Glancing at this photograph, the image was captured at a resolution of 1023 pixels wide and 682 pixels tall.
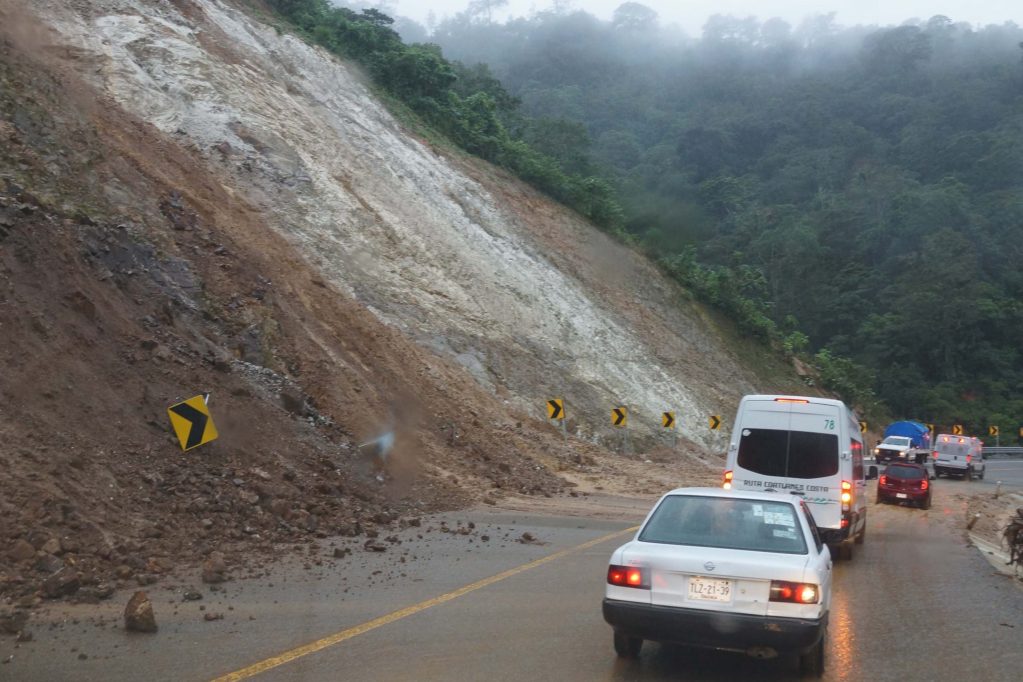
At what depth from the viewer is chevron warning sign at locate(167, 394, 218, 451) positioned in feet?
41.1

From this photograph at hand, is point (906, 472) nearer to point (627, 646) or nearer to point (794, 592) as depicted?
point (627, 646)

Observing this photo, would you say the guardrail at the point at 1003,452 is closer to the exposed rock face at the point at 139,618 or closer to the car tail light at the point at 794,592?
the car tail light at the point at 794,592

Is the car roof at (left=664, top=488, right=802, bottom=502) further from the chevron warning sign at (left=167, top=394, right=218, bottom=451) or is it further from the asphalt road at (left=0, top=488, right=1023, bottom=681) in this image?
the chevron warning sign at (left=167, top=394, right=218, bottom=451)

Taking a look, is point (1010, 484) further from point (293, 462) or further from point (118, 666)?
point (118, 666)

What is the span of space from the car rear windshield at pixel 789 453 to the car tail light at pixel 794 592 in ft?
23.8

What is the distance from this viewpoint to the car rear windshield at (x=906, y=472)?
85.2 feet

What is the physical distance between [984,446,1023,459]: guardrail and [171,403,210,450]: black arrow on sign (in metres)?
56.8

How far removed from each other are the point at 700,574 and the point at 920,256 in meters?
75.4

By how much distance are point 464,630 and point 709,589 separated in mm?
2330

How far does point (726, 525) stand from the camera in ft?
25.5

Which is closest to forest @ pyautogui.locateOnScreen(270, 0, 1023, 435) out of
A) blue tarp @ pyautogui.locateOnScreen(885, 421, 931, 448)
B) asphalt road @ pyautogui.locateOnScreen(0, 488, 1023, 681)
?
blue tarp @ pyautogui.locateOnScreen(885, 421, 931, 448)

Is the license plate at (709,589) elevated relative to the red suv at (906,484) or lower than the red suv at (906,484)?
elevated

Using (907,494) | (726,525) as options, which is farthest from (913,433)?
(726,525)

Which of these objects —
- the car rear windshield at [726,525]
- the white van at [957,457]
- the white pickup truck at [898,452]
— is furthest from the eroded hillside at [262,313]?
the white van at [957,457]
